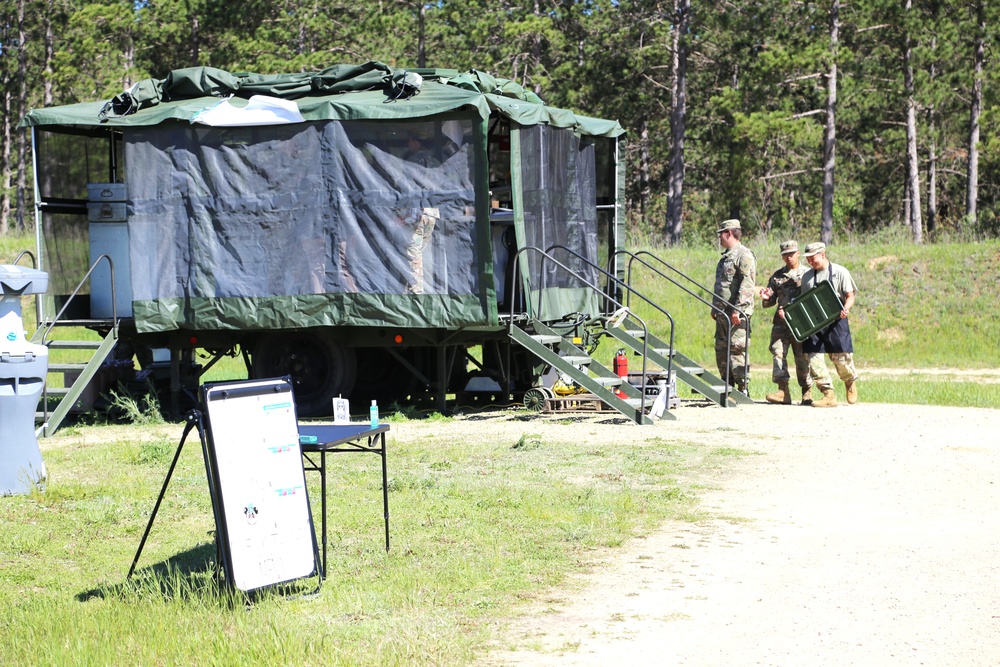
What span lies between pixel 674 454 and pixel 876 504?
2.33 meters

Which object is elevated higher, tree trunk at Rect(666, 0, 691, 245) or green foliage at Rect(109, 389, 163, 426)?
tree trunk at Rect(666, 0, 691, 245)

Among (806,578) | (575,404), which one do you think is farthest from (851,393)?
(806,578)

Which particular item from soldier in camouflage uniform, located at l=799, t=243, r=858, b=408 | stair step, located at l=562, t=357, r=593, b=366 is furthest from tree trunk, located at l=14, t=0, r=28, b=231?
soldier in camouflage uniform, located at l=799, t=243, r=858, b=408

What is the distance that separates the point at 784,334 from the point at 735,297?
0.80 m

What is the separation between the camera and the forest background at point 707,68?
96.6 feet

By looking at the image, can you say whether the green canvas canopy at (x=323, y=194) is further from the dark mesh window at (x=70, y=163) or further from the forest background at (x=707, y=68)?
the forest background at (x=707, y=68)

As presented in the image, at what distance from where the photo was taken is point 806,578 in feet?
22.4

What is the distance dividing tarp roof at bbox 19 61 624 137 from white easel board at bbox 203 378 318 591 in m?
7.13

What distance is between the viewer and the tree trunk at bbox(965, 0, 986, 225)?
29223 millimetres

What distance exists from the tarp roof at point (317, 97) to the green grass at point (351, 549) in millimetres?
3523

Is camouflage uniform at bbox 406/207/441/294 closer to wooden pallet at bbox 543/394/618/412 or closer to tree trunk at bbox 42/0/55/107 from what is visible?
wooden pallet at bbox 543/394/618/412

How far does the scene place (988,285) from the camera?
2344cm

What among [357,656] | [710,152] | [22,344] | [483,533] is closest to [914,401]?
[483,533]

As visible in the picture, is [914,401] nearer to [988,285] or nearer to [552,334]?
[552,334]
